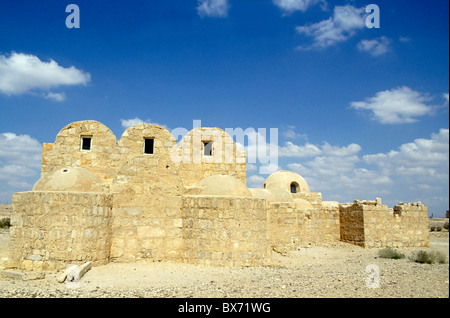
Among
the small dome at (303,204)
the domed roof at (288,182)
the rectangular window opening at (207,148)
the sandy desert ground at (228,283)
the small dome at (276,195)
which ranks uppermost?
the rectangular window opening at (207,148)

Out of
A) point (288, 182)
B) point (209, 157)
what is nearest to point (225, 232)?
point (209, 157)

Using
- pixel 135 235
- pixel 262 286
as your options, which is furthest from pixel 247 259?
pixel 135 235

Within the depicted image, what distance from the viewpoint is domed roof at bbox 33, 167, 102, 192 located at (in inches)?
317

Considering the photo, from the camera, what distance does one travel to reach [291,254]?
11.7 meters

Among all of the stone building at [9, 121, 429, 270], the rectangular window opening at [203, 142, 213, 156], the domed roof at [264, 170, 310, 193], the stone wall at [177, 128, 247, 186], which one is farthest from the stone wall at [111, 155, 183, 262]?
the domed roof at [264, 170, 310, 193]

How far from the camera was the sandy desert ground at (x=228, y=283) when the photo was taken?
17.0 feet

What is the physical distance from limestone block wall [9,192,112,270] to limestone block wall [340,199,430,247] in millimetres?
11042

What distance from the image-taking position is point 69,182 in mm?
8148

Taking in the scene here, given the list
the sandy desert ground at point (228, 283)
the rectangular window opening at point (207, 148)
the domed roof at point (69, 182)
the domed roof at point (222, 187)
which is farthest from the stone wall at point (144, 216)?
the rectangular window opening at point (207, 148)

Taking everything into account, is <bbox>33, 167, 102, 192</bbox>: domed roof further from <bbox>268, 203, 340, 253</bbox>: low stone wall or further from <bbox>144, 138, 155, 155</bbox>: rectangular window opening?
<bbox>268, 203, 340, 253</bbox>: low stone wall

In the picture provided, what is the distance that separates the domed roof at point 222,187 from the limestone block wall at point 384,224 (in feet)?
26.3

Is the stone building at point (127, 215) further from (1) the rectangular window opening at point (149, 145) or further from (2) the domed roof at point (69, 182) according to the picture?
(1) the rectangular window opening at point (149, 145)

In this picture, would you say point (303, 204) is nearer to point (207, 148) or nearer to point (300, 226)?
point (300, 226)

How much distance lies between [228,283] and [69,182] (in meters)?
4.56
